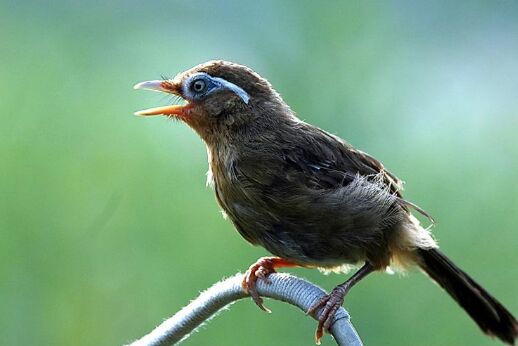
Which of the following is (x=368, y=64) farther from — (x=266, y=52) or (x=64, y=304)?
(x=64, y=304)

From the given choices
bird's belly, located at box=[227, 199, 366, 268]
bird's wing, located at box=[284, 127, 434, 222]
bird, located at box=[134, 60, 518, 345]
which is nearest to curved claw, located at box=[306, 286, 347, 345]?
bird, located at box=[134, 60, 518, 345]

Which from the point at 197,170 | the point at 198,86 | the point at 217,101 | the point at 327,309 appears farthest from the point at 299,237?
the point at 197,170

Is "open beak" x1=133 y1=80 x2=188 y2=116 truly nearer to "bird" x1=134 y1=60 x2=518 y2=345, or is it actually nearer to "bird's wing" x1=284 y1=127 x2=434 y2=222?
"bird" x1=134 y1=60 x2=518 y2=345

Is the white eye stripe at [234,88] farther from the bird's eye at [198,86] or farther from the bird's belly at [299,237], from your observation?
the bird's belly at [299,237]

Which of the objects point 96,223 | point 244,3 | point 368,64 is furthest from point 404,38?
point 96,223

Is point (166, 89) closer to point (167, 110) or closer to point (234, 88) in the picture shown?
point (167, 110)

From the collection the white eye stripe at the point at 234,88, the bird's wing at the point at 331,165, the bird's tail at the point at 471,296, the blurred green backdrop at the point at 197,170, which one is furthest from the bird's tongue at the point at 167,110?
the blurred green backdrop at the point at 197,170
